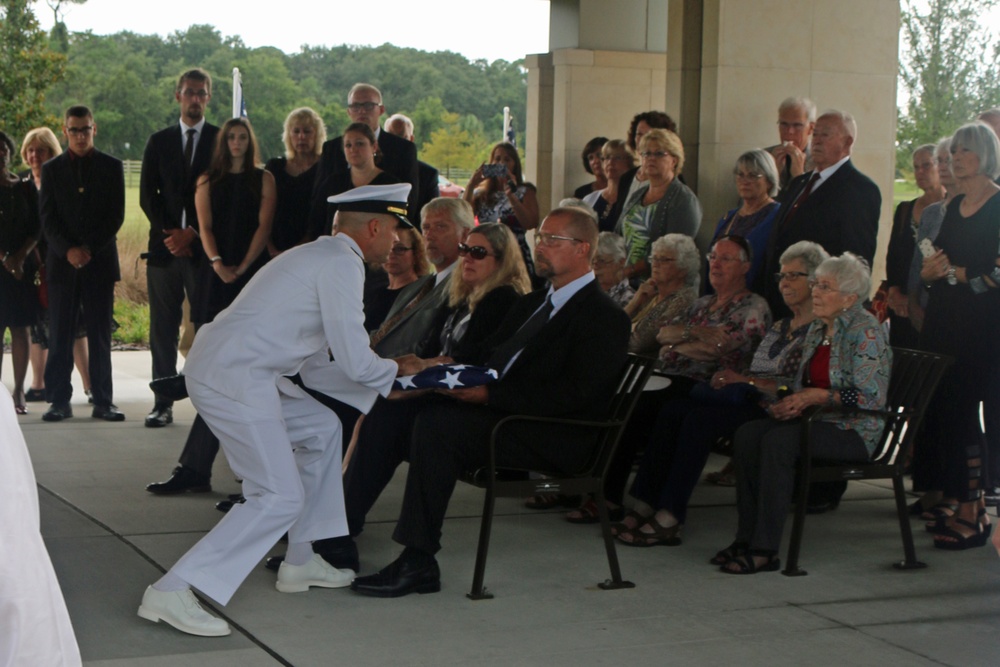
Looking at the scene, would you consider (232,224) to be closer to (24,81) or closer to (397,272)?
(397,272)

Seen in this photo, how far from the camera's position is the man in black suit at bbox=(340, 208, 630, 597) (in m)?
4.86

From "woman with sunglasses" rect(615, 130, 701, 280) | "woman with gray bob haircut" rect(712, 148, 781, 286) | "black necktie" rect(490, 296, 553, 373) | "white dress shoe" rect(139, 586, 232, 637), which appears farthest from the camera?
"woman with sunglasses" rect(615, 130, 701, 280)

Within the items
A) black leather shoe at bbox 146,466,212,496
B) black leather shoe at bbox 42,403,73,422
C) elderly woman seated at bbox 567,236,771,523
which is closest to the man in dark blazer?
elderly woman seated at bbox 567,236,771,523

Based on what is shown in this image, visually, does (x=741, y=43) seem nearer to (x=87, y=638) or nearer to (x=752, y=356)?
(x=752, y=356)

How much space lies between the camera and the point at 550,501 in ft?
21.2

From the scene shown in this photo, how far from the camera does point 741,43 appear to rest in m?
8.42

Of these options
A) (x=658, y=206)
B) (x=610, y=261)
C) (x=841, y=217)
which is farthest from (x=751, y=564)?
(x=658, y=206)

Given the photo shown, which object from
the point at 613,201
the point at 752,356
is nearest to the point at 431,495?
the point at 752,356

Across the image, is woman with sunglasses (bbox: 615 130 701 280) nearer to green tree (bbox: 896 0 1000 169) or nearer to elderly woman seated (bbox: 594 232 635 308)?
elderly woman seated (bbox: 594 232 635 308)

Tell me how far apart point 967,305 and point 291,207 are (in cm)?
449

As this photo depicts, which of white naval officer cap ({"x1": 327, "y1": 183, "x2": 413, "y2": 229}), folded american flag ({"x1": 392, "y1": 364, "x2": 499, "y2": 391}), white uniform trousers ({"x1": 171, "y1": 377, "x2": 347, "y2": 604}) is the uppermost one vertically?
white naval officer cap ({"x1": 327, "y1": 183, "x2": 413, "y2": 229})

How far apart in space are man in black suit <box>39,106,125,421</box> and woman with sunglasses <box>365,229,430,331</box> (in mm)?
2886

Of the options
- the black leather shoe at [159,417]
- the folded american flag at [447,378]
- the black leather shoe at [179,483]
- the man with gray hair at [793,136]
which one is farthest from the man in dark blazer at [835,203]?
the black leather shoe at [159,417]

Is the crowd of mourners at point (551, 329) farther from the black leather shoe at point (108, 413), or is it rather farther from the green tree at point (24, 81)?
the green tree at point (24, 81)
